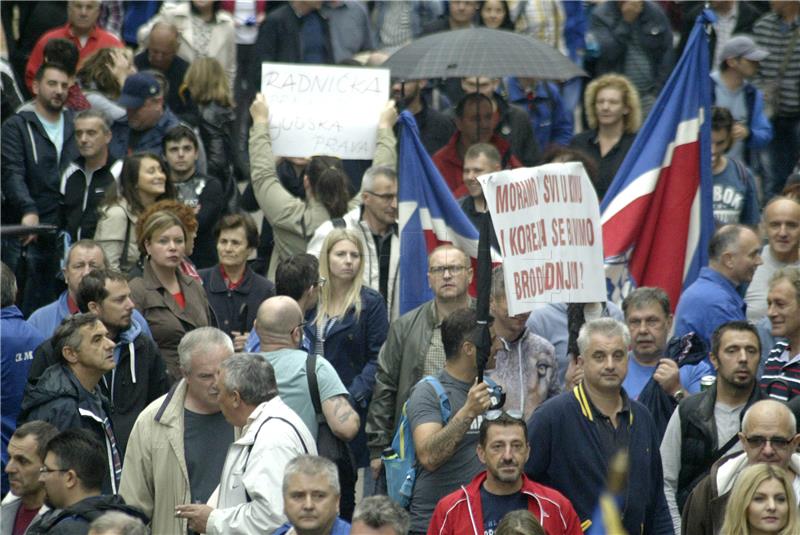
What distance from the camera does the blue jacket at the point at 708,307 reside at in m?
10.3

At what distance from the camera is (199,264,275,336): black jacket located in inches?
440

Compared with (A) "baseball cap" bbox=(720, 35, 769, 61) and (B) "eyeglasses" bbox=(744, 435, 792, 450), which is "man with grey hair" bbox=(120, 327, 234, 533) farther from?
(A) "baseball cap" bbox=(720, 35, 769, 61)

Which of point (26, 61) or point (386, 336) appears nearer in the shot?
point (386, 336)

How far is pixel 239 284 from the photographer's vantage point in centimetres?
1127

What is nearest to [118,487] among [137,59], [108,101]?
[108,101]

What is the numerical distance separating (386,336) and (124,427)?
1.62 m

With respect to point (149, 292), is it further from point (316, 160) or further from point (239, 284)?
point (316, 160)

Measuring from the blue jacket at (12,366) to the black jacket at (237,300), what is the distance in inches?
57.3

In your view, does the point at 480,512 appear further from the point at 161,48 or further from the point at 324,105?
the point at 161,48

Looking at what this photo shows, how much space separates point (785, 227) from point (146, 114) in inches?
188

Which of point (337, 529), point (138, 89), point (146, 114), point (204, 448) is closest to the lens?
point (337, 529)

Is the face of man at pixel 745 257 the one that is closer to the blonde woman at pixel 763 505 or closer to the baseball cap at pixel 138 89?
the blonde woman at pixel 763 505

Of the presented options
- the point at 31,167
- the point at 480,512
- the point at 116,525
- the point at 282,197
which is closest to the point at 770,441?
the point at 480,512

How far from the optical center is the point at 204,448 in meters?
8.73
